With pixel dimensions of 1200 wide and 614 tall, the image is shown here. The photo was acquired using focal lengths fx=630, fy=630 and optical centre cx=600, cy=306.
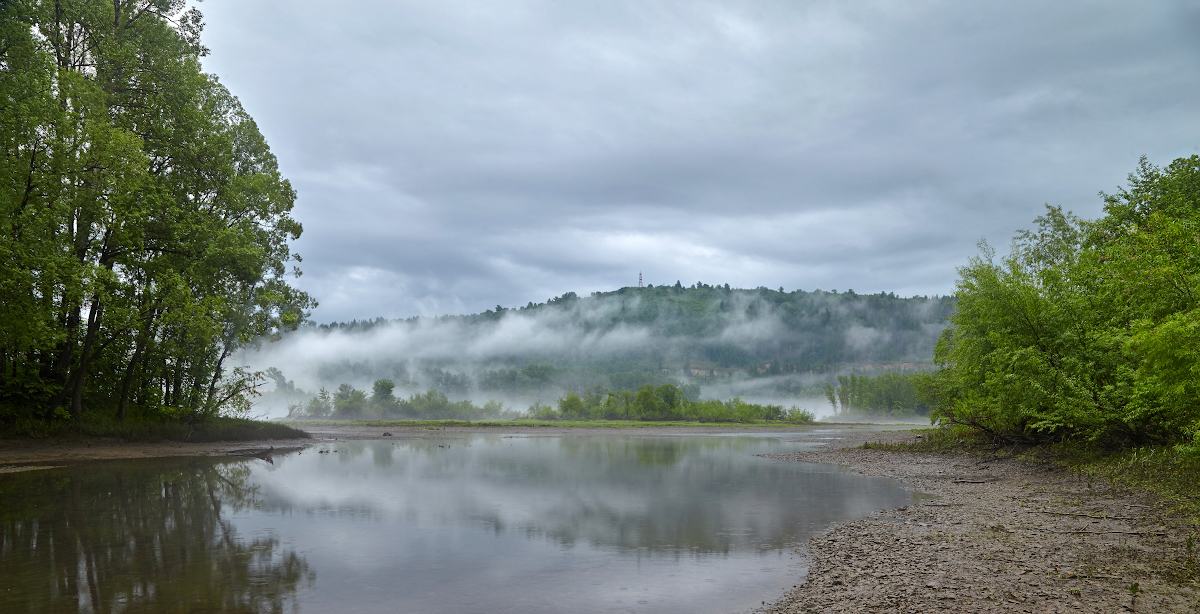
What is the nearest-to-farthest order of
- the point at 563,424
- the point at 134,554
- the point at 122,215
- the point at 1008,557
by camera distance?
the point at 1008,557 → the point at 134,554 → the point at 122,215 → the point at 563,424

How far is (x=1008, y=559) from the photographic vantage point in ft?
35.7

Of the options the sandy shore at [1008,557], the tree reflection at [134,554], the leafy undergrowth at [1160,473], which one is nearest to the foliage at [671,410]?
the leafy undergrowth at [1160,473]

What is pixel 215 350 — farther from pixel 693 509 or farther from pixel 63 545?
pixel 693 509

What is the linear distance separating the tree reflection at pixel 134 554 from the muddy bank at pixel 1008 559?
8226 millimetres

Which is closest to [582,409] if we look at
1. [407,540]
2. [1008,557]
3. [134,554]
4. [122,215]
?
Result: [122,215]

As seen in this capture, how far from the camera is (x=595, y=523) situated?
15875 mm

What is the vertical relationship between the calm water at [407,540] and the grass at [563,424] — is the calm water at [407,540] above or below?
above

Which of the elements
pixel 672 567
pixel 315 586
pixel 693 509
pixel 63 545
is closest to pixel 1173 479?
pixel 693 509

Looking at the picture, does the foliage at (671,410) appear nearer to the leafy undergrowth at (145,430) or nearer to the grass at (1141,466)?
the leafy undergrowth at (145,430)

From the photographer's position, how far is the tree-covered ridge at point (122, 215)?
2522 cm

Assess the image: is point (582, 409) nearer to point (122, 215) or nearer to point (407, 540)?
point (122, 215)

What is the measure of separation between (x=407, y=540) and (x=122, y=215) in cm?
2504

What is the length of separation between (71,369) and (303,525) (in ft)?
87.7

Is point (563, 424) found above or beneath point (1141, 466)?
beneath
